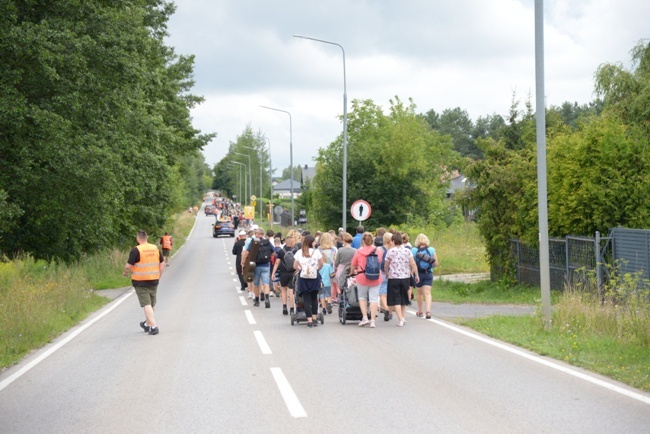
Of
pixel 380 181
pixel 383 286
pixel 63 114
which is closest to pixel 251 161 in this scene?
pixel 380 181

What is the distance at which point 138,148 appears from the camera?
31.3m

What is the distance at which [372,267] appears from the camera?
15.5m

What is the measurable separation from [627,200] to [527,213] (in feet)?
11.7

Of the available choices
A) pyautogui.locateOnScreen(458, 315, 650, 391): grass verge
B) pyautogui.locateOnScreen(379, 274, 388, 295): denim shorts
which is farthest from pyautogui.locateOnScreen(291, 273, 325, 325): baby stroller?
pyautogui.locateOnScreen(458, 315, 650, 391): grass verge

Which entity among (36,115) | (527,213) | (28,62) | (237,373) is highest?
(28,62)

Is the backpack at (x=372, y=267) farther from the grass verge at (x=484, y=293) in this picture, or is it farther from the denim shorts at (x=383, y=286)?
the grass verge at (x=484, y=293)

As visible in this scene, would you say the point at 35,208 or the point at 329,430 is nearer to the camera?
the point at 329,430

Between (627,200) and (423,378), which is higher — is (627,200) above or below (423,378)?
above

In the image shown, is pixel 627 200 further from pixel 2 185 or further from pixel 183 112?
pixel 183 112

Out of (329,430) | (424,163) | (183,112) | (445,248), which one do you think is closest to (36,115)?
(329,430)

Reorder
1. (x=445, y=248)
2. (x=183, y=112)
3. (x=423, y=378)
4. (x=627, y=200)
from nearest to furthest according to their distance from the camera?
(x=423, y=378)
(x=627, y=200)
(x=445, y=248)
(x=183, y=112)

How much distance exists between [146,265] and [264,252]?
528cm

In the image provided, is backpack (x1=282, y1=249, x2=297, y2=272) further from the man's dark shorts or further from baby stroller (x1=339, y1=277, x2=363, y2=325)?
the man's dark shorts

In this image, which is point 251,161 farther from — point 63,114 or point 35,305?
point 35,305
